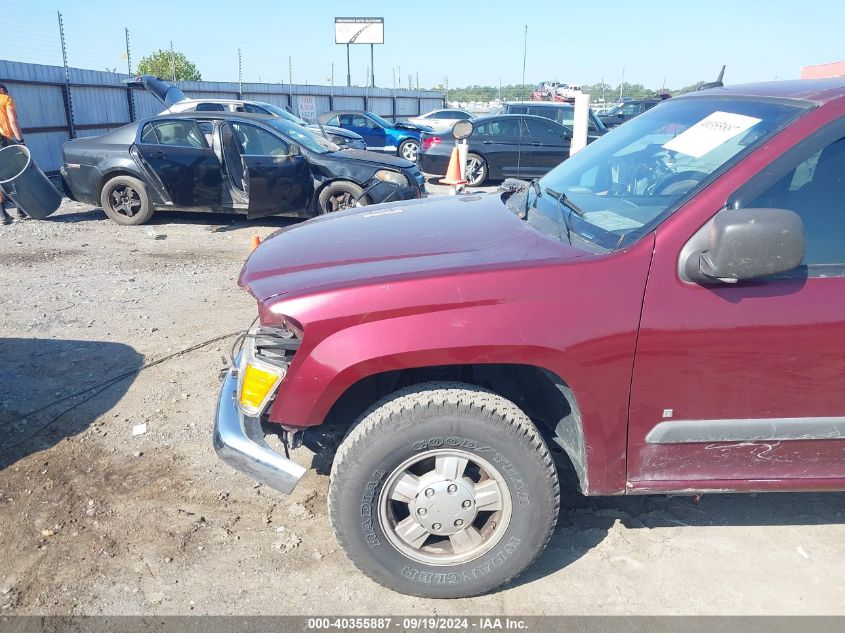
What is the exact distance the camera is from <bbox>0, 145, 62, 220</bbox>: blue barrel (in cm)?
925

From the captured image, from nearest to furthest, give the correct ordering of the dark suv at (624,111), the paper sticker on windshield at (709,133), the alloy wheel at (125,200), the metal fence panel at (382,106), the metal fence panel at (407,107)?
the paper sticker on windshield at (709,133), the alloy wheel at (125,200), the dark suv at (624,111), the metal fence panel at (382,106), the metal fence panel at (407,107)

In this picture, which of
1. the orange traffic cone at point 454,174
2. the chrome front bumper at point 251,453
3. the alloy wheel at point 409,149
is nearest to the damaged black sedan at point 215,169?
the orange traffic cone at point 454,174

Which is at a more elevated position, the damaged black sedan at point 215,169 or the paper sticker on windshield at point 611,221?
the paper sticker on windshield at point 611,221

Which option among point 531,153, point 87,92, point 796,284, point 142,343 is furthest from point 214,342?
point 87,92

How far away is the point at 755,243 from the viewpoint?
219cm

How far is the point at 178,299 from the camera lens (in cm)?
639

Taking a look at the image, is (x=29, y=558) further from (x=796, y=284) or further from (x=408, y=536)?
(x=796, y=284)

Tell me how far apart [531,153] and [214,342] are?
34.5 feet

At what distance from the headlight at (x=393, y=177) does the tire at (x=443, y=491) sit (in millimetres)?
6890

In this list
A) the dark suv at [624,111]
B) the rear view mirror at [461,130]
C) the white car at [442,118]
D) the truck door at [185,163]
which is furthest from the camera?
the white car at [442,118]

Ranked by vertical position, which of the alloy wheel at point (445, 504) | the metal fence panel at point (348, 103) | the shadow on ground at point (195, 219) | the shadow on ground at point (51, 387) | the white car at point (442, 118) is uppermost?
the metal fence panel at point (348, 103)

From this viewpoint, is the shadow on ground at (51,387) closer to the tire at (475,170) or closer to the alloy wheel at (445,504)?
the alloy wheel at (445,504)

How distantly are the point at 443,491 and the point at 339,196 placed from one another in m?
7.08

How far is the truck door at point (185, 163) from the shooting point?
9.20 m
